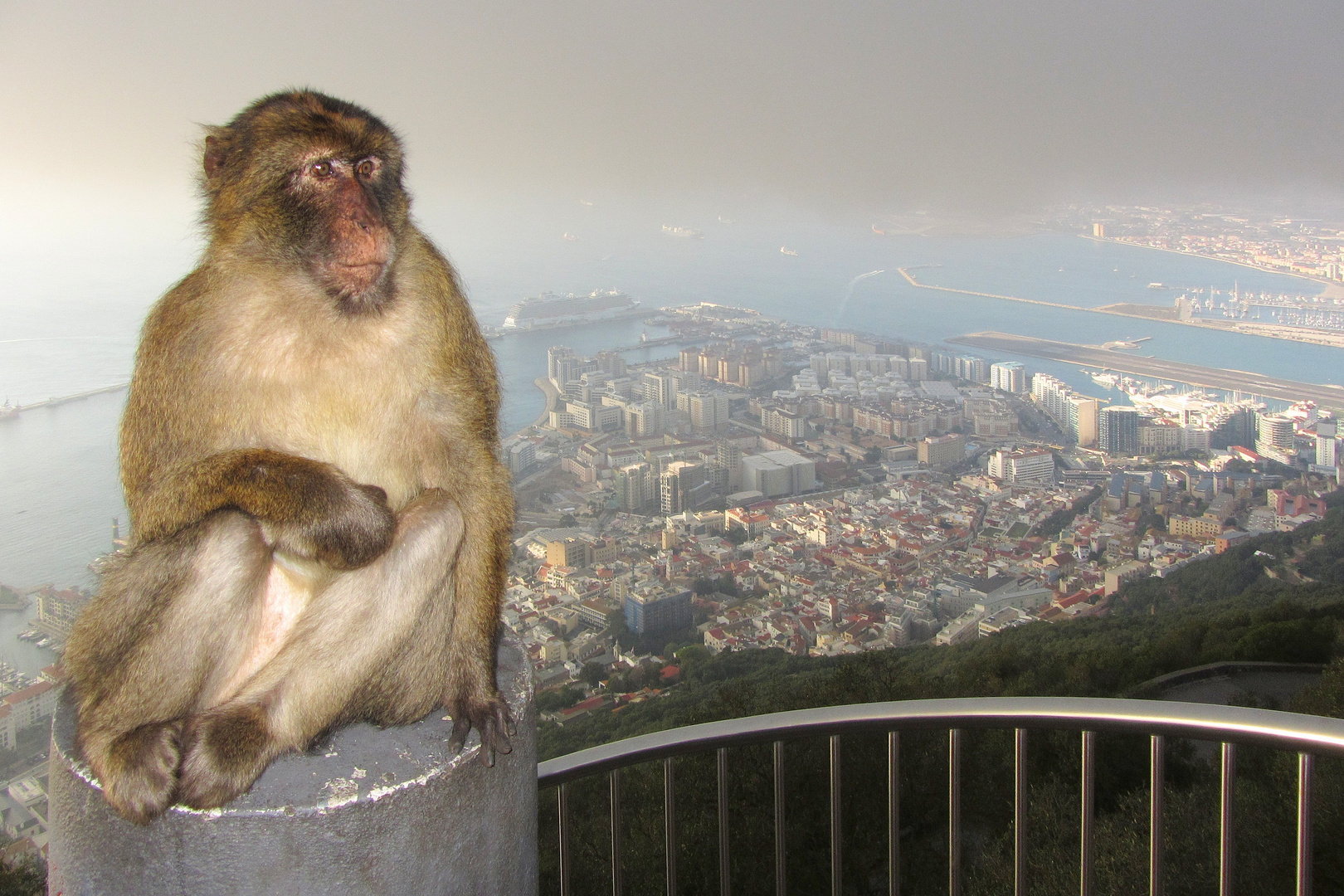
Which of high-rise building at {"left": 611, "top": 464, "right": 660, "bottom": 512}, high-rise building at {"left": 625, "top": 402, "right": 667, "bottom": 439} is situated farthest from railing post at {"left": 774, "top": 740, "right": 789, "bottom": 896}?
high-rise building at {"left": 625, "top": 402, "right": 667, "bottom": 439}

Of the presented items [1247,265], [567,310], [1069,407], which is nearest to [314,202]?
[567,310]

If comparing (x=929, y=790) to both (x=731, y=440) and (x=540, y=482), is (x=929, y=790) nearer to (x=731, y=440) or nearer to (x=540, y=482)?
(x=540, y=482)

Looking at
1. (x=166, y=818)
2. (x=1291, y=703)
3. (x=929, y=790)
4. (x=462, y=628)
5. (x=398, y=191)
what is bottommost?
(x=929, y=790)

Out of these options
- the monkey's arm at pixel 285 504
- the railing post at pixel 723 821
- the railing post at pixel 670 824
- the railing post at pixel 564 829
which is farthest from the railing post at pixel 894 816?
the monkey's arm at pixel 285 504

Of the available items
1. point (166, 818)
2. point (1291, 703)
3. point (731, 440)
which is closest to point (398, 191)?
point (166, 818)

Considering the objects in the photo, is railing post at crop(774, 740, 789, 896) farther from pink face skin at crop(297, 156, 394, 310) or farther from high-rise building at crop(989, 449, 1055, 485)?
high-rise building at crop(989, 449, 1055, 485)
